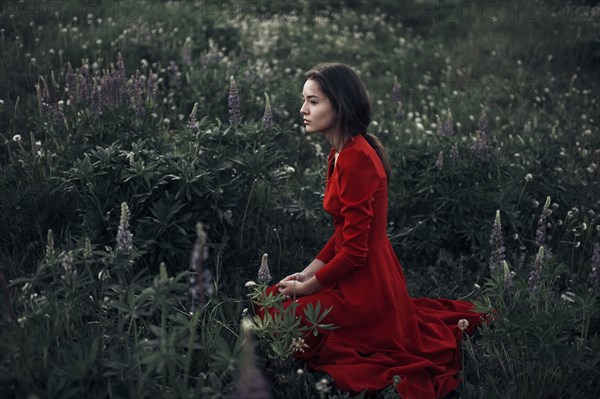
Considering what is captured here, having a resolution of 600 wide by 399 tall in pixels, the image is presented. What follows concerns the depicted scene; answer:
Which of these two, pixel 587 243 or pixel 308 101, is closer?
pixel 308 101

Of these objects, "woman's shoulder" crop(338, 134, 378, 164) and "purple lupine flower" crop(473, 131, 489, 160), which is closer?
"woman's shoulder" crop(338, 134, 378, 164)

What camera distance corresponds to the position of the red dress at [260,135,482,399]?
3.19 m

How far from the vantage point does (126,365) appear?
2.47 m

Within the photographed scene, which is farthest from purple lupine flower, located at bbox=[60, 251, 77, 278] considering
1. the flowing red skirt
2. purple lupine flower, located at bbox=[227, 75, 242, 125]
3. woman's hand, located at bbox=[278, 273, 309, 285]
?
purple lupine flower, located at bbox=[227, 75, 242, 125]

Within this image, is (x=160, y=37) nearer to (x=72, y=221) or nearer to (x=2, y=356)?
(x=72, y=221)

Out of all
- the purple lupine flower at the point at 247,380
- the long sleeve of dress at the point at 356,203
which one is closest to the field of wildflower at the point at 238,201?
the purple lupine flower at the point at 247,380

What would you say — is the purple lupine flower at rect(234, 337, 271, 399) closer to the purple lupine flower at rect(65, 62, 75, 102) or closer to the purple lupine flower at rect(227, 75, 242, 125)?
the purple lupine flower at rect(227, 75, 242, 125)

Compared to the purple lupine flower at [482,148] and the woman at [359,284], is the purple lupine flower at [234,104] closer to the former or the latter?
the woman at [359,284]

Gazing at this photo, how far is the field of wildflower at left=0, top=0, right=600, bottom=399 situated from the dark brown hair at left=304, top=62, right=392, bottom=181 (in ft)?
2.81

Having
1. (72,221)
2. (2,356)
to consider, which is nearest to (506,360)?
(2,356)

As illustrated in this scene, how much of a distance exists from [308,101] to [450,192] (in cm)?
182

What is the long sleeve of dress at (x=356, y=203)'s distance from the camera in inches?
125

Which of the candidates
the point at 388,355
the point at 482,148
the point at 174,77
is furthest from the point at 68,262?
the point at 174,77

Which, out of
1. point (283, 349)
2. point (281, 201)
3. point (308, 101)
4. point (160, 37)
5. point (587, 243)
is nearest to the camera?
point (283, 349)
